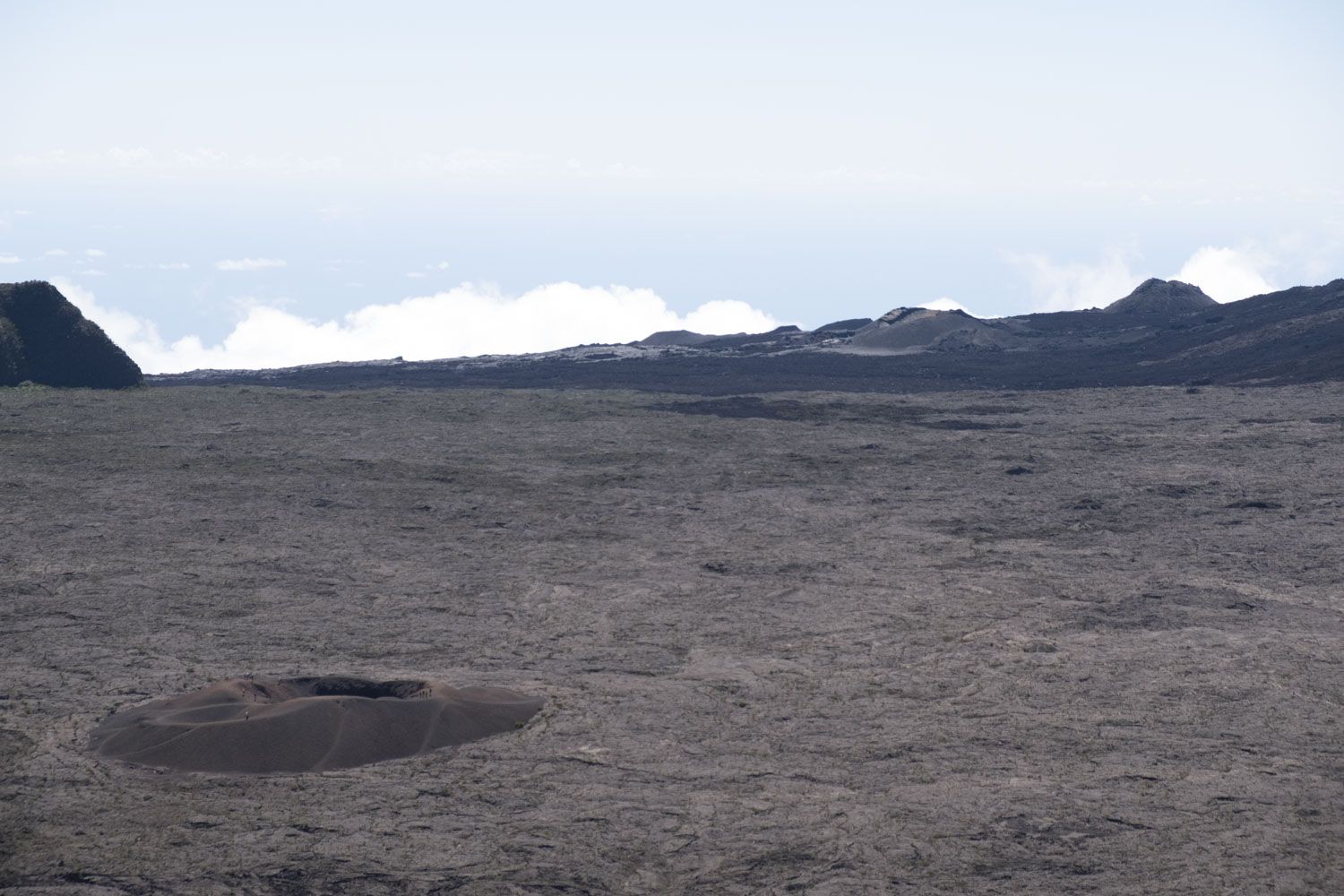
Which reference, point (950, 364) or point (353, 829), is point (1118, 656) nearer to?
point (353, 829)

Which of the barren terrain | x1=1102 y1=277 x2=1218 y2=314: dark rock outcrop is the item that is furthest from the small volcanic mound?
x1=1102 y1=277 x2=1218 y2=314: dark rock outcrop

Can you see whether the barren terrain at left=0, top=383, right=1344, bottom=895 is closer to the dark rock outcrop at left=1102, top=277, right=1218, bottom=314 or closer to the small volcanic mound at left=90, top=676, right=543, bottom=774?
the small volcanic mound at left=90, top=676, right=543, bottom=774

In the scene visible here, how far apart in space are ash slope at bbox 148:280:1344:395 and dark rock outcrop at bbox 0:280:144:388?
616 centimetres

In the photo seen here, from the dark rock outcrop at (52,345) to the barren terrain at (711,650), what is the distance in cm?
789

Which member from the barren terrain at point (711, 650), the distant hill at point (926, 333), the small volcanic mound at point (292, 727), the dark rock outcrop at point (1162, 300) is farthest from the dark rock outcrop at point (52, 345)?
the dark rock outcrop at point (1162, 300)

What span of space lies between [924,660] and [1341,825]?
14.5 feet

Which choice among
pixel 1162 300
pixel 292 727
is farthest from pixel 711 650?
pixel 1162 300

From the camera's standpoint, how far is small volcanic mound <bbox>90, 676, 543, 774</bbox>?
30.4ft

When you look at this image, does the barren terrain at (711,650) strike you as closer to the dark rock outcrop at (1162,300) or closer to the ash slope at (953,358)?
the ash slope at (953,358)

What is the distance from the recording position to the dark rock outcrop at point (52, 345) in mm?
32281

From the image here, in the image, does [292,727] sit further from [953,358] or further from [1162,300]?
[1162,300]

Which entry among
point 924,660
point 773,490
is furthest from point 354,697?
point 773,490

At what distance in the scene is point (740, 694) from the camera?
11.0 m

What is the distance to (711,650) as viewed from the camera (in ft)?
40.5
